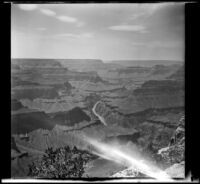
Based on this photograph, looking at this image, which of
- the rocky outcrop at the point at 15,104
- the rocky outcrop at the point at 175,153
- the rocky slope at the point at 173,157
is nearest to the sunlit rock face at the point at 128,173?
the rocky slope at the point at 173,157

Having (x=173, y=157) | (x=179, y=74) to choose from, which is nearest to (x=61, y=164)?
(x=173, y=157)

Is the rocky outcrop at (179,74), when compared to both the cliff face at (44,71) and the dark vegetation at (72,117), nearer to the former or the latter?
the cliff face at (44,71)

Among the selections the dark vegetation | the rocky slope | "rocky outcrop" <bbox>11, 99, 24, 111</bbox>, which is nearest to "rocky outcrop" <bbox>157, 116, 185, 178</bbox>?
the rocky slope

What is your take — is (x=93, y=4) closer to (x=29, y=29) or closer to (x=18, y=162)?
(x=29, y=29)

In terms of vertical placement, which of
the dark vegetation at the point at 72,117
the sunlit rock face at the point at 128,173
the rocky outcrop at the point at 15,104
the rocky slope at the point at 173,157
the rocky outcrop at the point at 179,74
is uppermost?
the rocky outcrop at the point at 179,74

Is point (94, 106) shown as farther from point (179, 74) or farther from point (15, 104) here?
point (179, 74)

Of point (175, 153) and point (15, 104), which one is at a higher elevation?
point (15, 104)

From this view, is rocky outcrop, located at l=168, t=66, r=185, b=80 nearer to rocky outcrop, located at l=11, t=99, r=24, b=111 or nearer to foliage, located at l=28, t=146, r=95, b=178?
foliage, located at l=28, t=146, r=95, b=178

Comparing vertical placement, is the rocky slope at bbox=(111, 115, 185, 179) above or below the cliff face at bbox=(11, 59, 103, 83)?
below
